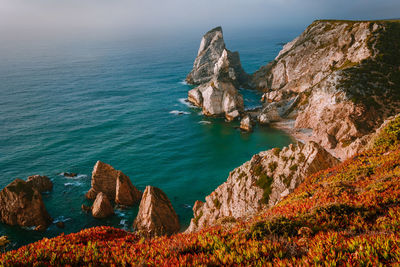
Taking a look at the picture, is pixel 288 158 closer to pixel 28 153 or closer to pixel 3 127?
pixel 28 153

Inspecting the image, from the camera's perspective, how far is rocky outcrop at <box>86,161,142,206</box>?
41000mm

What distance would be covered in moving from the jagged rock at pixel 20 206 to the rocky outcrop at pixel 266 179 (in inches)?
942

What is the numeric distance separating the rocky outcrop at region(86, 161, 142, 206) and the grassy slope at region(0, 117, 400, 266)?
30786 mm

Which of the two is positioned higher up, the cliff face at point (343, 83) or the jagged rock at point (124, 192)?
the cliff face at point (343, 83)

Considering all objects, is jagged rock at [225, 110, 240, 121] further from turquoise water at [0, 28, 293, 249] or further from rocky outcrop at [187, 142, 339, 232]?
rocky outcrop at [187, 142, 339, 232]

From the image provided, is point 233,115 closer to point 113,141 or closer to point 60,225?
point 113,141

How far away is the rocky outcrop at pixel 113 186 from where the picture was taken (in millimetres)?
41000

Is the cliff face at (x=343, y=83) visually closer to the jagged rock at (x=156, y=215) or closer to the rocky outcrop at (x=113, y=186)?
the jagged rock at (x=156, y=215)

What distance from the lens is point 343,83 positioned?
59.2 metres

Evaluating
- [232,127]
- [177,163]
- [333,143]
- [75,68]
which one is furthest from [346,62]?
[75,68]

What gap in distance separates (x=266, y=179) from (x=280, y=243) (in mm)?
18296

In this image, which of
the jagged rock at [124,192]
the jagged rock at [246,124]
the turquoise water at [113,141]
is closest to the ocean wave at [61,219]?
the turquoise water at [113,141]

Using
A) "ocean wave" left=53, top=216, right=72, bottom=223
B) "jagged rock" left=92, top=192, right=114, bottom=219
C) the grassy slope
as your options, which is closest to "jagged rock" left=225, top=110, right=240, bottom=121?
"jagged rock" left=92, top=192, right=114, bottom=219

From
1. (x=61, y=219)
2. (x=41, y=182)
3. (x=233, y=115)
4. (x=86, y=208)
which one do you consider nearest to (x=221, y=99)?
(x=233, y=115)
